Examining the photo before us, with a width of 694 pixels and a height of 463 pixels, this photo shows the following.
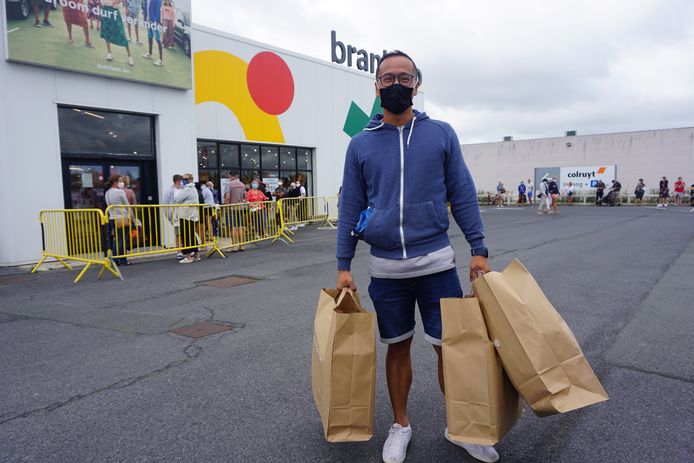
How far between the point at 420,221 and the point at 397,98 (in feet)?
2.20

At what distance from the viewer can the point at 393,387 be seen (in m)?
2.74

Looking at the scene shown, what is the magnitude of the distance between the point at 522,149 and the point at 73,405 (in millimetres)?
43196

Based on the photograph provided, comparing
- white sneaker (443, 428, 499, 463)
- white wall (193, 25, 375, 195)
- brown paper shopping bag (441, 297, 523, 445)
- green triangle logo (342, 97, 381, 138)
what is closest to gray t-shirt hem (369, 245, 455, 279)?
brown paper shopping bag (441, 297, 523, 445)

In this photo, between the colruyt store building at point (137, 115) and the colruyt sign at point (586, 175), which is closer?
the colruyt store building at point (137, 115)

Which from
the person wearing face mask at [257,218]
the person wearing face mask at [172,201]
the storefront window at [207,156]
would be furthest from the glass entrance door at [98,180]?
the storefront window at [207,156]

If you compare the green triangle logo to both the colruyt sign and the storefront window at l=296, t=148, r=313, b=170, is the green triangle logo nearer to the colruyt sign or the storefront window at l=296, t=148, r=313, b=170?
the storefront window at l=296, t=148, r=313, b=170

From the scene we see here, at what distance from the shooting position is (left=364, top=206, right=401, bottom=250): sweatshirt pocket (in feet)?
8.39

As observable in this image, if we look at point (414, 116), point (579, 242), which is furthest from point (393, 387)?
point (579, 242)

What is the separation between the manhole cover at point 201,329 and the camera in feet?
16.0

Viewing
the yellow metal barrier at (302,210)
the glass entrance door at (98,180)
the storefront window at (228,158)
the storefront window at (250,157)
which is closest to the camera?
the glass entrance door at (98,180)

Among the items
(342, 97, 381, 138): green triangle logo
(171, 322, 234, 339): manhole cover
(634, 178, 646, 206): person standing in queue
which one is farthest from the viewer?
(634, 178, 646, 206): person standing in queue

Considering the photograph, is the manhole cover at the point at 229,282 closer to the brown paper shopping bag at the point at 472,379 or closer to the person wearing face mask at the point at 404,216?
the person wearing face mask at the point at 404,216

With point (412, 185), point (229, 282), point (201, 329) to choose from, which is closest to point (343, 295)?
point (412, 185)

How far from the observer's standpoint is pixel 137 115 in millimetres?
12188
